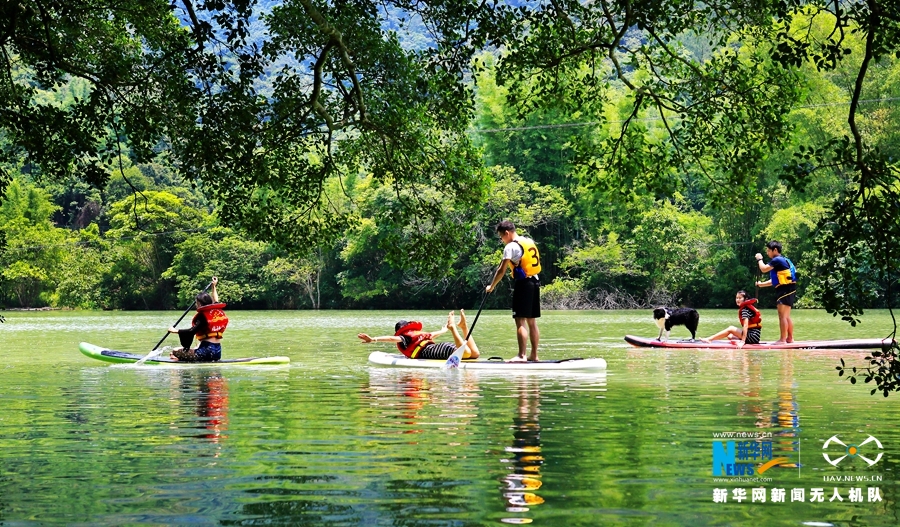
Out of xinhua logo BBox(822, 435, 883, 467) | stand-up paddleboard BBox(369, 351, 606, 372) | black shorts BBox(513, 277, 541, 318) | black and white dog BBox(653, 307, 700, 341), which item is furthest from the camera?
black and white dog BBox(653, 307, 700, 341)

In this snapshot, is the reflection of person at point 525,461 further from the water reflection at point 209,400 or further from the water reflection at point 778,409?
the water reflection at point 209,400

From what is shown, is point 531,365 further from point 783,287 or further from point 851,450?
point 851,450

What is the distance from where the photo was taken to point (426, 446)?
826cm

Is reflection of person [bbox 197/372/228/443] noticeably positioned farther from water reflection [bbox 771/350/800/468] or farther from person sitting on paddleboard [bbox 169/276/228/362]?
water reflection [bbox 771/350/800/468]

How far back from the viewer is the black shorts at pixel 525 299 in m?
15.3

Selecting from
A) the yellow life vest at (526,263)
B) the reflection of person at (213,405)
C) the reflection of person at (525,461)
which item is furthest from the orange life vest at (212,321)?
the reflection of person at (525,461)

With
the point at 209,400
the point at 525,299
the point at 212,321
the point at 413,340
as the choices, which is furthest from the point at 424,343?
the point at 209,400

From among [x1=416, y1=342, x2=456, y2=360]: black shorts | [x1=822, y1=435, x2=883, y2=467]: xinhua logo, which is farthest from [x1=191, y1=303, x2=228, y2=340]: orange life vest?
[x1=822, y1=435, x2=883, y2=467]: xinhua logo

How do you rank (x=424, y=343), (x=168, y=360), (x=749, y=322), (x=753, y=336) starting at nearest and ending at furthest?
(x=424, y=343), (x=168, y=360), (x=749, y=322), (x=753, y=336)

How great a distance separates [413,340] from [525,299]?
2.09m

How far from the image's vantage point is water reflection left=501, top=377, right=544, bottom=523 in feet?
20.1

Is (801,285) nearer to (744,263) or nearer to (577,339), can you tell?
(744,263)

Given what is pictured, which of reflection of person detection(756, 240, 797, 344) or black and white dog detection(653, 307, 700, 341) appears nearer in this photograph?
reflection of person detection(756, 240, 797, 344)

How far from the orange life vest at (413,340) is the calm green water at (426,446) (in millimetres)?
747
